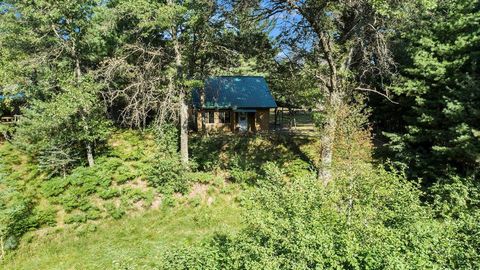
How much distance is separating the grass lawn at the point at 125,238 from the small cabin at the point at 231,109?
11.8m

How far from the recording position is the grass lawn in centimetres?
1217

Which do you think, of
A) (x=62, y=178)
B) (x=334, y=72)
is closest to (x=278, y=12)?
(x=334, y=72)

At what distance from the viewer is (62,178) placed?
55.8ft

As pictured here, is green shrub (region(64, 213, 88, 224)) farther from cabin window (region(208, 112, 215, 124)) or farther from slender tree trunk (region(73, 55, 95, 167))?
cabin window (region(208, 112, 215, 124))

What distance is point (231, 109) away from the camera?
27859mm

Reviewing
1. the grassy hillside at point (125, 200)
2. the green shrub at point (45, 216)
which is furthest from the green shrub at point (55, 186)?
the green shrub at point (45, 216)

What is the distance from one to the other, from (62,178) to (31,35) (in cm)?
734

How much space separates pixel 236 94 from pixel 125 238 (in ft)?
56.2

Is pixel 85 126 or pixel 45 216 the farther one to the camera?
pixel 85 126

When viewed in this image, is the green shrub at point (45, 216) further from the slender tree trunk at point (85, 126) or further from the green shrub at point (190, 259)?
the green shrub at point (190, 259)

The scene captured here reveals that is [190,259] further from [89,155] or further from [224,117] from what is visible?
[224,117]

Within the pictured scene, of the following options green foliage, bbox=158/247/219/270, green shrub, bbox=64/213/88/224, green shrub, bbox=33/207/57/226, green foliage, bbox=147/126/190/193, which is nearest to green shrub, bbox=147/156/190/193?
green foliage, bbox=147/126/190/193

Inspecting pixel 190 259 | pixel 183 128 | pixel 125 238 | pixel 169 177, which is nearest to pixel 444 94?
pixel 183 128

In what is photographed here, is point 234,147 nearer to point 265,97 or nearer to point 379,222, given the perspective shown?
point 265,97
